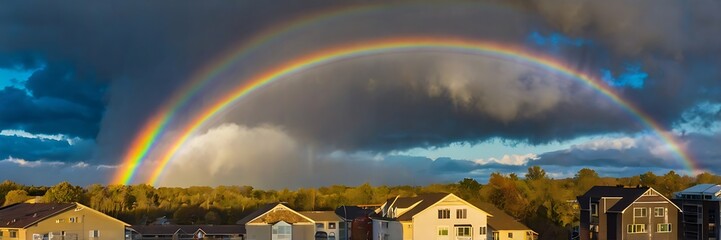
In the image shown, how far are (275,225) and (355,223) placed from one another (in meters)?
10.3

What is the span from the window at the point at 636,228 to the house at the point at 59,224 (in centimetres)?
5002

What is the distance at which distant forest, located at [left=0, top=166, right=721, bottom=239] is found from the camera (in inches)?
4053

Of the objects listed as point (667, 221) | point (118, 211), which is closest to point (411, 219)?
point (667, 221)

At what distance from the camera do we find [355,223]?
273 feet

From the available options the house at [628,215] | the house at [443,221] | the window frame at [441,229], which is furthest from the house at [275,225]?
the house at [628,215]

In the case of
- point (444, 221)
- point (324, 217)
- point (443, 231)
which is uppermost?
point (444, 221)

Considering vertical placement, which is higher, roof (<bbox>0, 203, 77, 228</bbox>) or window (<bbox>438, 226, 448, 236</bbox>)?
roof (<bbox>0, 203, 77, 228</bbox>)

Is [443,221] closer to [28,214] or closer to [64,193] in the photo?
[28,214]

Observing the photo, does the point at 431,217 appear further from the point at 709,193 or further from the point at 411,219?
the point at 709,193

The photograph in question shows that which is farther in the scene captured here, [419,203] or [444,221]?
[419,203]

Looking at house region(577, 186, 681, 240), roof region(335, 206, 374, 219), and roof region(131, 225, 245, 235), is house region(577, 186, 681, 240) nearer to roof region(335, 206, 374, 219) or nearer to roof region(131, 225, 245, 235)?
roof region(335, 206, 374, 219)

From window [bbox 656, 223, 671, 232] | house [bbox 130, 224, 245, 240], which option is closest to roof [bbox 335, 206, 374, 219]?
house [bbox 130, 224, 245, 240]

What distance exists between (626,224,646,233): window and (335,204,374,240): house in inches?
1037

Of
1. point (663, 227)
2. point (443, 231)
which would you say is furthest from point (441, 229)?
point (663, 227)
